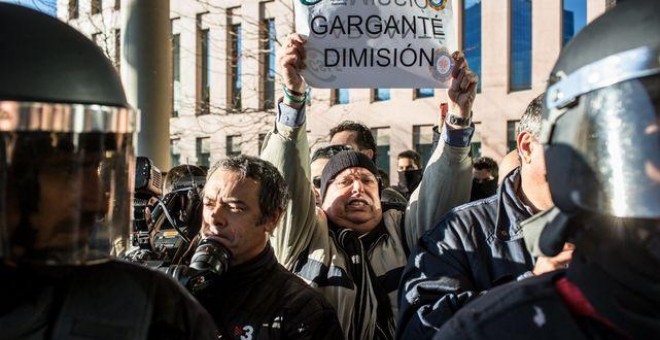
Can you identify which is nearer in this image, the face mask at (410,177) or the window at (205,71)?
the face mask at (410,177)

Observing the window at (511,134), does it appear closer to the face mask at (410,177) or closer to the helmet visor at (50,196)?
the face mask at (410,177)

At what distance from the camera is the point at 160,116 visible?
20.2 ft

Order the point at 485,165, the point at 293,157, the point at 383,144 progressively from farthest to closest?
the point at 383,144 < the point at 485,165 < the point at 293,157

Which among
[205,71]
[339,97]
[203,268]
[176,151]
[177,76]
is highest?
[205,71]

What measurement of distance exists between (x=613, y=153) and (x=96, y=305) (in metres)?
1.00

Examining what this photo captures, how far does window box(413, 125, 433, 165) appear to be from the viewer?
18439mm

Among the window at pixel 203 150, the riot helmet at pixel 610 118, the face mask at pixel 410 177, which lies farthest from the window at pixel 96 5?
the window at pixel 203 150

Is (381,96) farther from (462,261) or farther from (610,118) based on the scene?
(610,118)

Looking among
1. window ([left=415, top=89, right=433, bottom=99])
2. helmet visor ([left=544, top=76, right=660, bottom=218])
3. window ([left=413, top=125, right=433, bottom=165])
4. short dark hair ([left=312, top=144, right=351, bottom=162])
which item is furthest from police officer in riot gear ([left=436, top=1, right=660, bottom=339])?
window ([left=415, top=89, right=433, bottom=99])

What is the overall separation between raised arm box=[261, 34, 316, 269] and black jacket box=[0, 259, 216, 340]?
4.27 feet

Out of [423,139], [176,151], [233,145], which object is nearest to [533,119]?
[423,139]

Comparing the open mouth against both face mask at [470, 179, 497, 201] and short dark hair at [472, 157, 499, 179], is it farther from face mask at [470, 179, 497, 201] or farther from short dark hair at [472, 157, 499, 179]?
short dark hair at [472, 157, 499, 179]

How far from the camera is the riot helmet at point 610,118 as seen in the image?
1200 millimetres

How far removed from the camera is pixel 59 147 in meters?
1.37
